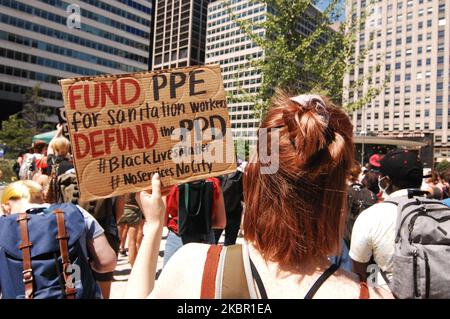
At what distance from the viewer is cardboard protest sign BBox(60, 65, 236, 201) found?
185 cm

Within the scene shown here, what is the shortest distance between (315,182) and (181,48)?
141 metres

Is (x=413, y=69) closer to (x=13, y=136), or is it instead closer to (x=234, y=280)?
(x=13, y=136)

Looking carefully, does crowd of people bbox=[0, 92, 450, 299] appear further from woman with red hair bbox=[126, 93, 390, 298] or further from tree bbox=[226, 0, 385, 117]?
tree bbox=[226, 0, 385, 117]

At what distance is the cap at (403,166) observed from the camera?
2.89 m

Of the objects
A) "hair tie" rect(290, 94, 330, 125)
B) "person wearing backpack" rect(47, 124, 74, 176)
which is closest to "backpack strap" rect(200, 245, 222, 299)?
"hair tie" rect(290, 94, 330, 125)

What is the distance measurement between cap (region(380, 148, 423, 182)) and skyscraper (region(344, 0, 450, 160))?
8912 centimetres

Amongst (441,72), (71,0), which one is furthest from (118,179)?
(441,72)

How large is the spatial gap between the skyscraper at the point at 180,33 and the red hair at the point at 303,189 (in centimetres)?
13280

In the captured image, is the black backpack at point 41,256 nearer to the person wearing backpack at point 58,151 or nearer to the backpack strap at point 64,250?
the backpack strap at point 64,250

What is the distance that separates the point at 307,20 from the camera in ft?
36.0

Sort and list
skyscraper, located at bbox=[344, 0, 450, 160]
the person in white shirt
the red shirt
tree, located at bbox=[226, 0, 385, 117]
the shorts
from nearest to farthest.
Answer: the person in white shirt, the red shirt, the shorts, tree, located at bbox=[226, 0, 385, 117], skyscraper, located at bbox=[344, 0, 450, 160]

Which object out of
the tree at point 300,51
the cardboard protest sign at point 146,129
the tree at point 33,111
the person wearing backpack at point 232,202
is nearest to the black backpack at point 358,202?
the person wearing backpack at point 232,202

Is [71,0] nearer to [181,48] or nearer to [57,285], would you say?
[181,48]
